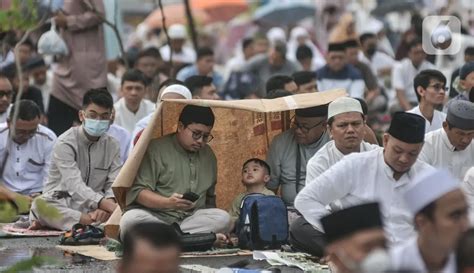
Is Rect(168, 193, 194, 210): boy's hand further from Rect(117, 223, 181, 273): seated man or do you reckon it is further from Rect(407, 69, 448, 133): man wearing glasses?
Rect(117, 223, 181, 273): seated man

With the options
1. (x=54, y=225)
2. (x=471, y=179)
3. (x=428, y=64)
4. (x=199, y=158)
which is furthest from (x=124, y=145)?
Answer: (x=428, y=64)

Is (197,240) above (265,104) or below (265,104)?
below

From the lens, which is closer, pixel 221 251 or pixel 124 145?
pixel 221 251

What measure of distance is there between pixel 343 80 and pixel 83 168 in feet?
19.6

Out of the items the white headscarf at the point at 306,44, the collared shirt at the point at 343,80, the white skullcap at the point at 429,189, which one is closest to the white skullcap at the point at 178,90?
the collared shirt at the point at 343,80

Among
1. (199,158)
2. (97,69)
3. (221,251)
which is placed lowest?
(221,251)

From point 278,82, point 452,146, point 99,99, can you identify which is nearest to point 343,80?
point 278,82

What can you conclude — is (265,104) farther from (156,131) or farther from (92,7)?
(92,7)

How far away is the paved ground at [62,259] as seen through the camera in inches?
422

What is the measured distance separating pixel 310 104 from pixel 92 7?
175 inches

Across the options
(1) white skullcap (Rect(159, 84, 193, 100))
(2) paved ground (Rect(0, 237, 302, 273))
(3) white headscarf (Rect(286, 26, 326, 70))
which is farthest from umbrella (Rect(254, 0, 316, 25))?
(2) paved ground (Rect(0, 237, 302, 273))

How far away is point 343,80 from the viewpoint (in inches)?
722

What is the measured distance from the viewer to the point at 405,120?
9.71 meters

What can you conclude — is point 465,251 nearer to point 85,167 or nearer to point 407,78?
point 85,167
